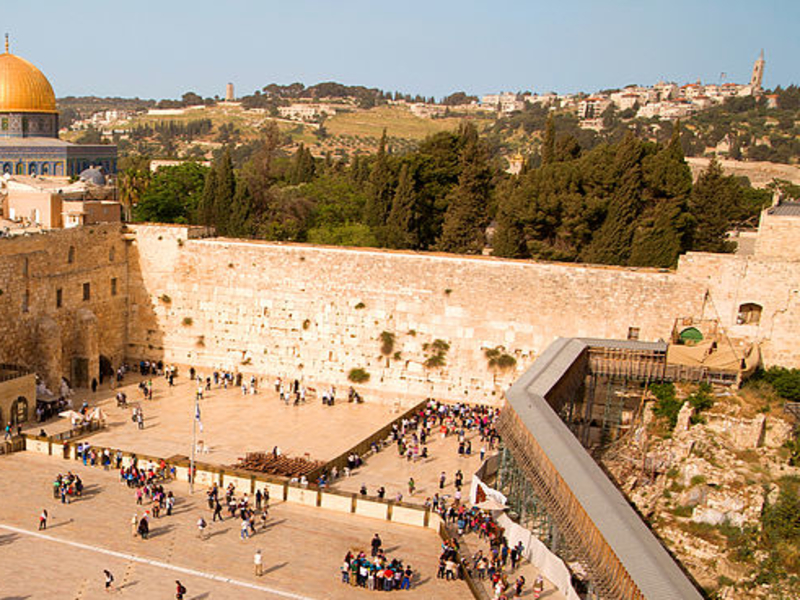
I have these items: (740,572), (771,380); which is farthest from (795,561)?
(771,380)

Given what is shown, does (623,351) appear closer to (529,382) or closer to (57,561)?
(529,382)

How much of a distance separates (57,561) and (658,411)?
1540cm

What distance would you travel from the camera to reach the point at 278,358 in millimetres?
27938

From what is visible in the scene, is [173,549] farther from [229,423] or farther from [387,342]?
[387,342]

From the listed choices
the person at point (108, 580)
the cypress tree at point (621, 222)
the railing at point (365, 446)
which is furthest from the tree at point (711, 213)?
the person at point (108, 580)

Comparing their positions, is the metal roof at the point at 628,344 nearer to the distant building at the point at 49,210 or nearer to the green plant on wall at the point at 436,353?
the green plant on wall at the point at 436,353

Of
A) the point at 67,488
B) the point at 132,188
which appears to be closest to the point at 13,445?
the point at 67,488

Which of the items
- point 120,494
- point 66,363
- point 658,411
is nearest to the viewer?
point 120,494

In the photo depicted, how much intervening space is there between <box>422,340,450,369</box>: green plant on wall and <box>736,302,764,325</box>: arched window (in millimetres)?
8950

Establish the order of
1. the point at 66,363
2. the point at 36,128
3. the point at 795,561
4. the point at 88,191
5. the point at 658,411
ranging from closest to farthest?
the point at 795,561 → the point at 658,411 → the point at 66,363 → the point at 88,191 → the point at 36,128

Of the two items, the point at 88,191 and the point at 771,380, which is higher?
the point at 88,191

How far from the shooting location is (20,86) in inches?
1684

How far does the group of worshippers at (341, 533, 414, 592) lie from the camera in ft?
51.3

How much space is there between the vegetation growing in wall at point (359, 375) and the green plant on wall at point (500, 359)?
4120mm
